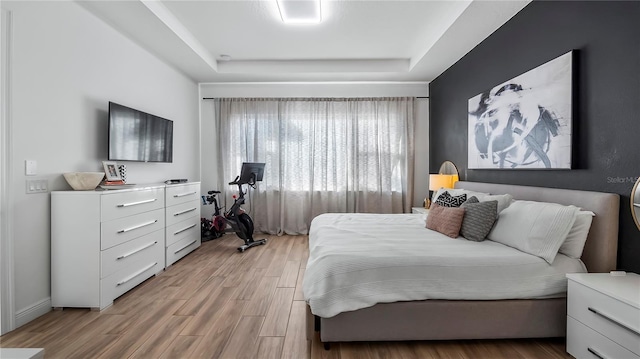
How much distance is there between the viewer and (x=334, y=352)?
1.97 metres

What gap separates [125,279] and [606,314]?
348 cm

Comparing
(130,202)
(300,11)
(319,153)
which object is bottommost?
(130,202)

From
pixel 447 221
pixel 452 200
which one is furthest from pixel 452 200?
pixel 447 221

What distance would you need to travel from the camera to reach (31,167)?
7.72ft

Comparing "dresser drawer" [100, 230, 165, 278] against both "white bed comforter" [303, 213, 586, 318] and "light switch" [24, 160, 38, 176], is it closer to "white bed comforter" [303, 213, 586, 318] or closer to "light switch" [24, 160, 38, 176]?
"light switch" [24, 160, 38, 176]

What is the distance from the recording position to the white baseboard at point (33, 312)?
2266 millimetres

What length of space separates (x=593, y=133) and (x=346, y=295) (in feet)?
6.89

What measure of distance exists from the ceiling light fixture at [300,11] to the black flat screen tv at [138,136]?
1948 mm

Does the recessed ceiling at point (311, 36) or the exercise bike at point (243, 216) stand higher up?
the recessed ceiling at point (311, 36)

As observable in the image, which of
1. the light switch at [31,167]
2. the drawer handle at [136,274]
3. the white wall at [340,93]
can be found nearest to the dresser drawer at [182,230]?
the drawer handle at [136,274]

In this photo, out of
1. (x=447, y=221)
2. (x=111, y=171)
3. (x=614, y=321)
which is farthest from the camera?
(x=111, y=171)

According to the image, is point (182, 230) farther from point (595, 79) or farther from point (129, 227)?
point (595, 79)

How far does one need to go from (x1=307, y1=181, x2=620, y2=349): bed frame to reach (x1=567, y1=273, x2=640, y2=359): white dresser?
0.14m

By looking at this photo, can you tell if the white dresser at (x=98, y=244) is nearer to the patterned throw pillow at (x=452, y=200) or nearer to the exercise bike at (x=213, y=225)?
the exercise bike at (x=213, y=225)
